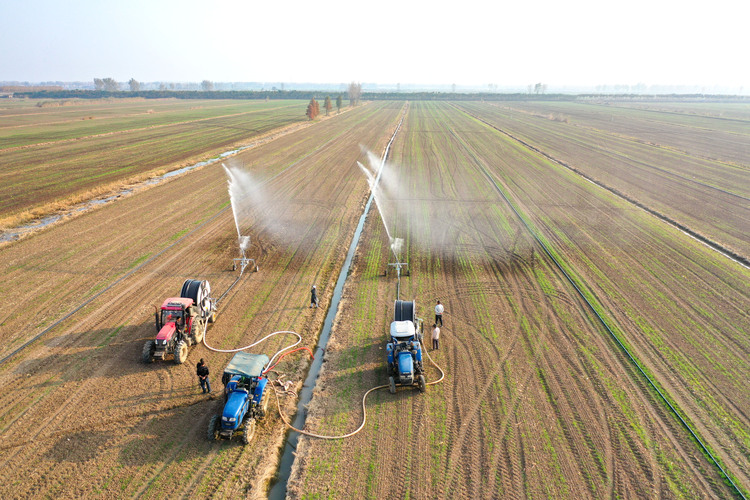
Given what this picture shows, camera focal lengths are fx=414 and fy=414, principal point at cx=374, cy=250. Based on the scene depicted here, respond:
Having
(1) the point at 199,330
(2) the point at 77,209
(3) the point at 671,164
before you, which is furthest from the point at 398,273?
(3) the point at 671,164

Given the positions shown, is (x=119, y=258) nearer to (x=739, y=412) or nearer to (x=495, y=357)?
(x=495, y=357)

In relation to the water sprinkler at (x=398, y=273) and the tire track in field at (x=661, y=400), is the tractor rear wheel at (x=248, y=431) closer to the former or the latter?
the water sprinkler at (x=398, y=273)

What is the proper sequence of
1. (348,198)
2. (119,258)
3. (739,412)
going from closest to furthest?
(739,412)
(119,258)
(348,198)

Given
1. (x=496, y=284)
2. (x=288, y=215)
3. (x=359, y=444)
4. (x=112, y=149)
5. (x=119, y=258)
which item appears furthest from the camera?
(x=112, y=149)

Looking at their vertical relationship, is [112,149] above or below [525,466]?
above

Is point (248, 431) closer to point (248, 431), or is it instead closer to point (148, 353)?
point (248, 431)

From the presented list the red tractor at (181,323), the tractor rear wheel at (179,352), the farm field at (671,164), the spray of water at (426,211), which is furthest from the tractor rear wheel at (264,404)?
the farm field at (671,164)

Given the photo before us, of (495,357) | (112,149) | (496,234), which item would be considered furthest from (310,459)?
(112,149)
